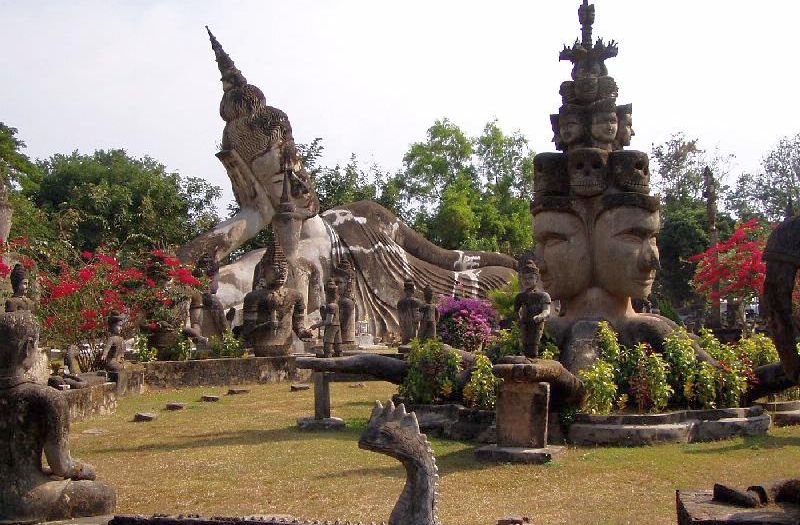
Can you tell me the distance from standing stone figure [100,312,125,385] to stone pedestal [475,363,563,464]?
7644 mm

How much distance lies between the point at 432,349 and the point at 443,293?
14777 mm

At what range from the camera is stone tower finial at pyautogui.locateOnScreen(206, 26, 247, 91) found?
947 inches

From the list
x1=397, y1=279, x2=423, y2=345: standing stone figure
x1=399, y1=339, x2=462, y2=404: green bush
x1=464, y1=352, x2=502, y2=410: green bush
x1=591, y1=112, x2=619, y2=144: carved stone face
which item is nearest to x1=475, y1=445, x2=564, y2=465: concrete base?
x1=464, y1=352, x2=502, y2=410: green bush

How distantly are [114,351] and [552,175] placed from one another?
297 inches

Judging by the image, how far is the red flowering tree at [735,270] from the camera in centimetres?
1774

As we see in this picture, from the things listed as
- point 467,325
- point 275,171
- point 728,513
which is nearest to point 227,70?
point 275,171

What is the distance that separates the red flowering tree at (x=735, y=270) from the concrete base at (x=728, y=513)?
1333cm

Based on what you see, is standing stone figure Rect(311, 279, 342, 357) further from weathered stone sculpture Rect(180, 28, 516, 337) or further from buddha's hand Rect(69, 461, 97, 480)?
buddha's hand Rect(69, 461, 97, 480)

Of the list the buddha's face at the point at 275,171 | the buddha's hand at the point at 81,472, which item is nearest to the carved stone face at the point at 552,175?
the buddha's hand at the point at 81,472

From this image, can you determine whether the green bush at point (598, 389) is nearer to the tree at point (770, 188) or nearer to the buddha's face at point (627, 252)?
the buddha's face at point (627, 252)

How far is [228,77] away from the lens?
79.5ft

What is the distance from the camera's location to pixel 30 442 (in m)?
5.59

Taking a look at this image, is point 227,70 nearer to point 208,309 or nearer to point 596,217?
point 208,309

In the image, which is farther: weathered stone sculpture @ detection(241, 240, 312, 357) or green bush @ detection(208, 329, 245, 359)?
weathered stone sculpture @ detection(241, 240, 312, 357)
